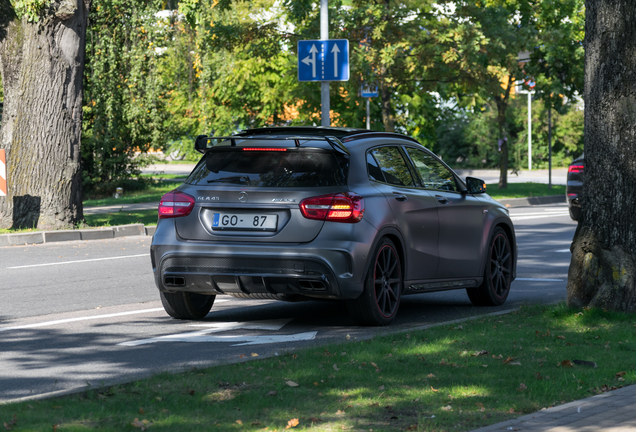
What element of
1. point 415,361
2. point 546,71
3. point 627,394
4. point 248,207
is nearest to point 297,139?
point 248,207

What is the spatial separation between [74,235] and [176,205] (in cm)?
969

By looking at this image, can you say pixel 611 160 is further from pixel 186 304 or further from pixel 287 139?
pixel 186 304

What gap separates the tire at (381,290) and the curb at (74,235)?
31.7 feet

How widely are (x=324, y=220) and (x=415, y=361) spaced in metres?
1.61

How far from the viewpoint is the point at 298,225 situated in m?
7.38

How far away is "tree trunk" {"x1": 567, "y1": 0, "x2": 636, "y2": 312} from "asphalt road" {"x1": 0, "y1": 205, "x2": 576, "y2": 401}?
1368mm

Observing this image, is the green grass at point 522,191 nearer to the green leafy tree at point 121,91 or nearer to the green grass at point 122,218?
the green leafy tree at point 121,91

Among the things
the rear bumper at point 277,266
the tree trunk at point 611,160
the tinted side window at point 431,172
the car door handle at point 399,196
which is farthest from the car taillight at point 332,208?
the tree trunk at point 611,160

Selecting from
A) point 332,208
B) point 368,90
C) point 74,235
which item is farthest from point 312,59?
point 332,208

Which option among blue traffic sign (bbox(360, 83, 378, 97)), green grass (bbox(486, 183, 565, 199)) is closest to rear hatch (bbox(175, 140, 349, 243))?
blue traffic sign (bbox(360, 83, 378, 97))

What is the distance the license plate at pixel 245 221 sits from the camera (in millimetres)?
7445

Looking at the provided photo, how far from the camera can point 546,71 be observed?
1276 inches

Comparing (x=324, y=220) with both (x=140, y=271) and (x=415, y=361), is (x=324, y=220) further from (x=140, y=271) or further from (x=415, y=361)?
(x=140, y=271)

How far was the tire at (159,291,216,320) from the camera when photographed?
8.27m
